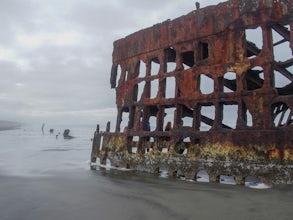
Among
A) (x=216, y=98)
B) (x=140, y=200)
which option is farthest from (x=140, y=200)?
(x=216, y=98)

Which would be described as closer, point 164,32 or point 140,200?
point 140,200

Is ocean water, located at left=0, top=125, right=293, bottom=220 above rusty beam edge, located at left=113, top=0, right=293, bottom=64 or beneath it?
beneath

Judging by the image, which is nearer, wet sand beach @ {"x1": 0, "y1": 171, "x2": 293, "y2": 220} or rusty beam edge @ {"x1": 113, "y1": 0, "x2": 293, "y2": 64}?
wet sand beach @ {"x1": 0, "y1": 171, "x2": 293, "y2": 220}

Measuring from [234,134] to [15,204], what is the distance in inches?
132

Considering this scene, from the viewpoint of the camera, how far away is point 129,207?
409cm

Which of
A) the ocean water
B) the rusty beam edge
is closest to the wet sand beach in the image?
the ocean water

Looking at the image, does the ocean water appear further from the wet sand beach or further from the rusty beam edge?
the rusty beam edge

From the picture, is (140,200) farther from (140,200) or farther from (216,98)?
(216,98)

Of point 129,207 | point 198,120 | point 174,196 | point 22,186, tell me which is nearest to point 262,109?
point 198,120

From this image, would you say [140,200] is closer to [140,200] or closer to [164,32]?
[140,200]

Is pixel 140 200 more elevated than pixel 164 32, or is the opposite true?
pixel 164 32

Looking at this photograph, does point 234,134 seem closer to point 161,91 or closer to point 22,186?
point 161,91

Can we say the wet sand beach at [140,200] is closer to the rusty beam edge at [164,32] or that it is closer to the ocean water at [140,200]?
the ocean water at [140,200]

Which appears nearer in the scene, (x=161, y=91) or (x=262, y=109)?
(x=262, y=109)
